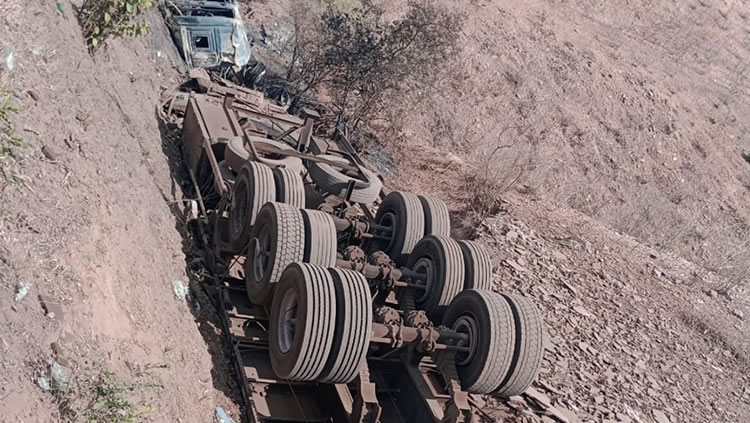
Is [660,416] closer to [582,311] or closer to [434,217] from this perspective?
[582,311]

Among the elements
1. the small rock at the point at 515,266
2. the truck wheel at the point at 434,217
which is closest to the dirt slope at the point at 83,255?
the truck wheel at the point at 434,217

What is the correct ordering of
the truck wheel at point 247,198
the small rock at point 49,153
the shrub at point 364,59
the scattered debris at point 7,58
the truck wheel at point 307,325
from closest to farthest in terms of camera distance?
1. the small rock at point 49,153
2. the scattered debris at point 7,58
3. the truck wheel at point 307,325
4. the truck wheel at point 247,198
5. the shrub at point 364,59

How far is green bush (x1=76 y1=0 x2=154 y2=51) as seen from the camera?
6.86 metres

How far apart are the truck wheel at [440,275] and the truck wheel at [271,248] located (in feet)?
4.58

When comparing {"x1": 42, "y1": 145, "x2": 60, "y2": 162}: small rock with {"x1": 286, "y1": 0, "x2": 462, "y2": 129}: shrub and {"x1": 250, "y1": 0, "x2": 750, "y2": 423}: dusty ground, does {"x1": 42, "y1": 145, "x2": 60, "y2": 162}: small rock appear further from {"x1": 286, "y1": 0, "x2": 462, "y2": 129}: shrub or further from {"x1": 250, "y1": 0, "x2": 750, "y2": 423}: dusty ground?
{"x1": 286, "y1": 0, "x2": 462, "y2": 129}: shrub

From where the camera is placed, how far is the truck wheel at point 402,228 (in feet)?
25.2

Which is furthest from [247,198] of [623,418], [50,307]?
[623,418]

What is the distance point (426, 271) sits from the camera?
7.17m

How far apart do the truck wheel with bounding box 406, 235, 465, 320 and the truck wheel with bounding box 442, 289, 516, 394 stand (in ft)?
1.94

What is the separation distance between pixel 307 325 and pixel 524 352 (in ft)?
6.23

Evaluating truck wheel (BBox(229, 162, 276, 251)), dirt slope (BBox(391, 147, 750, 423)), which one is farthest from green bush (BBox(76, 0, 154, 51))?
dirt slope (BBox(391, 147, 750, 423))

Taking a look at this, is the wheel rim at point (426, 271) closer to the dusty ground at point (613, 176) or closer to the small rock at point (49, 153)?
the dusty ground at point (613, 176)

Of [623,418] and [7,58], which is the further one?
[623,418]

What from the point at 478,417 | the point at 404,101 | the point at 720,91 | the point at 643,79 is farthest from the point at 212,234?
the point at 720,91
